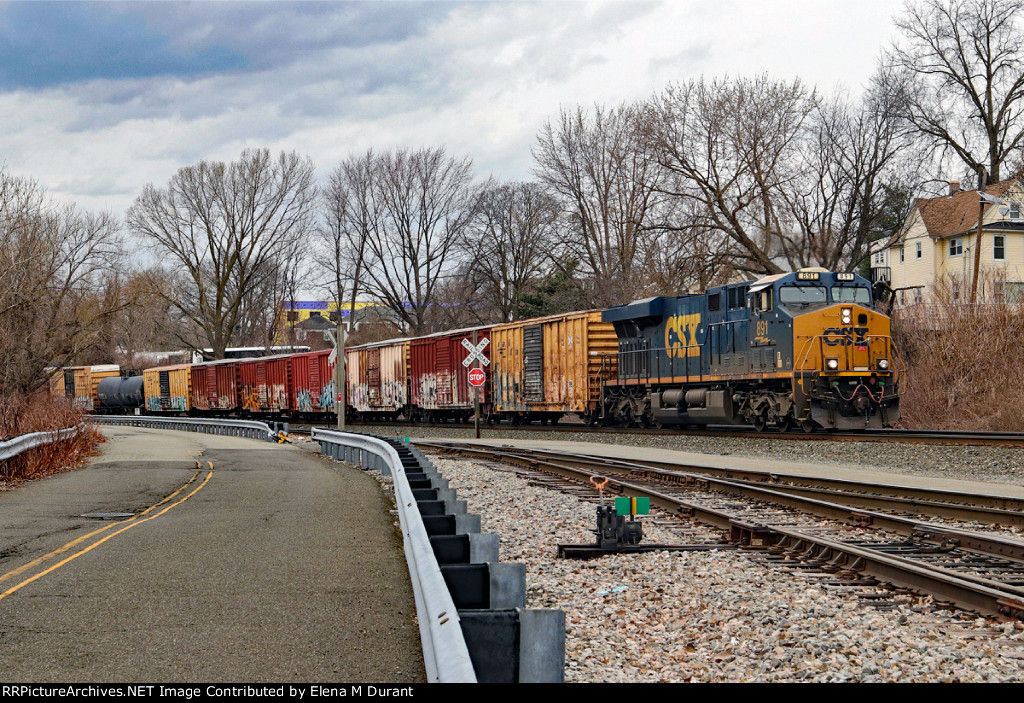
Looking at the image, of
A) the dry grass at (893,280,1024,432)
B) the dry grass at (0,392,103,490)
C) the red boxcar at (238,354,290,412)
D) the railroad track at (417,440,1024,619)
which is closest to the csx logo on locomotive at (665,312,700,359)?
the dry grass at (893,280,1024,432)

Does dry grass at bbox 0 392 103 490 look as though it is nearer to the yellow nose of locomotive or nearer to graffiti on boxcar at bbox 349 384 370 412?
the yellow nose of locomotive

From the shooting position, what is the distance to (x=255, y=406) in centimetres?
5312

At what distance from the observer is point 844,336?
73.5 feet

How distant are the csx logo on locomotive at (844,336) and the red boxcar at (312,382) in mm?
24526

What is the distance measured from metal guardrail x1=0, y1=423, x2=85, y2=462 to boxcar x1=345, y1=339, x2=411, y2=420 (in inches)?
739

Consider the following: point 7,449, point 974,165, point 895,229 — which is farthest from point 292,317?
point 7,449

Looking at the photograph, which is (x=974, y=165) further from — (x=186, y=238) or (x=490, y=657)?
(x=490, y=657)

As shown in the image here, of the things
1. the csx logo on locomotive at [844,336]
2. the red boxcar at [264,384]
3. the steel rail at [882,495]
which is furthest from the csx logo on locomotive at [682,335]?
the red boxcar at [264,384]

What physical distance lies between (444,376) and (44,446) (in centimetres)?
1895

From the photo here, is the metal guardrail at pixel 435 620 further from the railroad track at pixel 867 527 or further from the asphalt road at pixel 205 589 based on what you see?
the railroad track at pixel 867 527

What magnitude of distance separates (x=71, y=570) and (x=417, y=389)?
32.0 meters

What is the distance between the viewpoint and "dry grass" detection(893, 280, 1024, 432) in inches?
1032

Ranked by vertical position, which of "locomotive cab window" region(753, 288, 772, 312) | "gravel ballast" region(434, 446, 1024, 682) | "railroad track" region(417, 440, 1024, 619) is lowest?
"gravel ballast" region(434, 446, 1024, 682)

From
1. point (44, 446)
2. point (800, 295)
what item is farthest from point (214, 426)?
point (800, 295)
